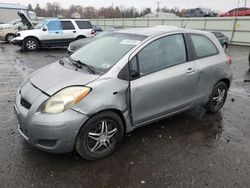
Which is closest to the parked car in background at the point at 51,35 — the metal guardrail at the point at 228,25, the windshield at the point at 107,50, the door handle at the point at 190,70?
the windshield at the point at 107,50

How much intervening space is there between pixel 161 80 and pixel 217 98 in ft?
5.70

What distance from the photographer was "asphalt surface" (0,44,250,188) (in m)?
2.82

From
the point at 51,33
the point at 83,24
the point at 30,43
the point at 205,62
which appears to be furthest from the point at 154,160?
the point at 83,24

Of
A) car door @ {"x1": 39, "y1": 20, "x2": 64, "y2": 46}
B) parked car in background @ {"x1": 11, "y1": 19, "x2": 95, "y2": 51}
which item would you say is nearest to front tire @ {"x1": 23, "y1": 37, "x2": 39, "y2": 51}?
parked car in background @ {"x1": 11, "y1": 19, "x2": 95, "y2": 51}

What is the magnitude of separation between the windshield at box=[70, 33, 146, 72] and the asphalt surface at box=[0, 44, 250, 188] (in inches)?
48.3

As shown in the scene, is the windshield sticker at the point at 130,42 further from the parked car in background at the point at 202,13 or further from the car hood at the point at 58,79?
the parked car in background at the point at 202,13

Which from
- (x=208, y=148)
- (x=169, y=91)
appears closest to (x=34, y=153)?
(x=169, y=91)

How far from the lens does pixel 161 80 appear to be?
→ 11.6ft

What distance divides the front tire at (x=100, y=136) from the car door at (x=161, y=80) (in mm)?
314

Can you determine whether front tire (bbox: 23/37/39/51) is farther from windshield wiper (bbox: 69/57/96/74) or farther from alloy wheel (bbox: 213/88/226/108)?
alloy wheel (bbox: 213/88/226/108)

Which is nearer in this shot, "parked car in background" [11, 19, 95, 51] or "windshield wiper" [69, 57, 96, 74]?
"windshield wiper" [69, 57, 96, 74]

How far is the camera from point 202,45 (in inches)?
171

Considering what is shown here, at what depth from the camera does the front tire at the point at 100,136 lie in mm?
2982

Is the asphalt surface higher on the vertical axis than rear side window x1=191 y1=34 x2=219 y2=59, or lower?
lower
